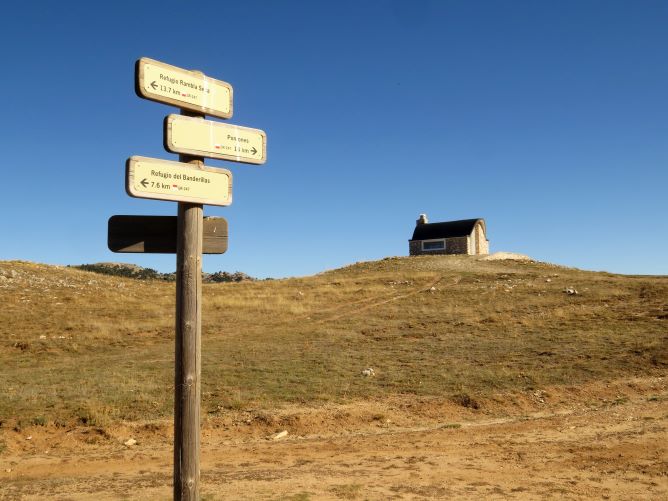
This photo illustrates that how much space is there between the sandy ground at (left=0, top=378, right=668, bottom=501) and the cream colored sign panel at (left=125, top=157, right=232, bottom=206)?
12.7 feet

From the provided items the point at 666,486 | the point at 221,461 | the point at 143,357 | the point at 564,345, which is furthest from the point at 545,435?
the point at 143,357

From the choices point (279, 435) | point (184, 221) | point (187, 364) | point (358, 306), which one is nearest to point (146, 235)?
point (184, 221)

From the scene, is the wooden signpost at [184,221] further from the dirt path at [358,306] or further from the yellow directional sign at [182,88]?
the dirt path at [358,306]

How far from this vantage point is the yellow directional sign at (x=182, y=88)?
4500mm

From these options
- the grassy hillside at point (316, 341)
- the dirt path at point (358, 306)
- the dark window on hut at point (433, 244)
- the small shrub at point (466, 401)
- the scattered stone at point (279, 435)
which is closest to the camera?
the scattered stone at point (279, 435)

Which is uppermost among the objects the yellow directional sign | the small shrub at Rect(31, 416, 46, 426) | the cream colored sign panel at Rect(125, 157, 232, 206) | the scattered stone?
the yellow directional sign

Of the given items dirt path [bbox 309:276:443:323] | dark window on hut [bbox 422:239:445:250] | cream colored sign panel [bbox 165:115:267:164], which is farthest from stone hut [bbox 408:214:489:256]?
cream colored sign panel [bbox 165:115:267:164]

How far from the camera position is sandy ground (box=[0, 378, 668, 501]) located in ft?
22.5

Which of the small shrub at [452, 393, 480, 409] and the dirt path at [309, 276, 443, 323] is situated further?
the dirt path at [309, 276, 443, 323]

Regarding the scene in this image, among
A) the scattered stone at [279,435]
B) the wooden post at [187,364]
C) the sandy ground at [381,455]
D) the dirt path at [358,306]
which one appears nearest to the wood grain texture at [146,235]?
the wooden post at [187,364]

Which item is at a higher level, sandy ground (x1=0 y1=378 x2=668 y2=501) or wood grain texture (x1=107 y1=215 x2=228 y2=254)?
wood grain texture (x1=107 y1=215 x2=228 y2=254)

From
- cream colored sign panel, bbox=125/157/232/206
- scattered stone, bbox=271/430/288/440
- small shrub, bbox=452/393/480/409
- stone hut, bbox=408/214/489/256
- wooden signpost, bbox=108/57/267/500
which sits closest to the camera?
cream colored sign panel, bbox=125/157/232/206

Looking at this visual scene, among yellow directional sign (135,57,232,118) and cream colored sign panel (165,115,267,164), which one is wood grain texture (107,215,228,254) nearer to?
cream colored sign panel (165,115,267,164)

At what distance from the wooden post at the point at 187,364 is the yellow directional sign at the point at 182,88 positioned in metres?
0.91
